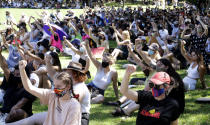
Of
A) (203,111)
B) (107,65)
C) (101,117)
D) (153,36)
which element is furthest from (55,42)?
(203,111)

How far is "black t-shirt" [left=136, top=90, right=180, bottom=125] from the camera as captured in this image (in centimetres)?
369

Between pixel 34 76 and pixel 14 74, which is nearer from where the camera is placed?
pixel 14 74

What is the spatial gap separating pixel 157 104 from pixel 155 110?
0.27 ft

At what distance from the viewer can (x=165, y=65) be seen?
4.94m

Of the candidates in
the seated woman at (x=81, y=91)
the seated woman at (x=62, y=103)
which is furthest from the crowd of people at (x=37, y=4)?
the seated woman at (x=62, y=103)

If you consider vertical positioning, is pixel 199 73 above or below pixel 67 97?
below

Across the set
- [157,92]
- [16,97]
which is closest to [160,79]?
[157,92]

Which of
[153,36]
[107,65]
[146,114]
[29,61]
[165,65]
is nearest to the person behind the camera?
[146,114]

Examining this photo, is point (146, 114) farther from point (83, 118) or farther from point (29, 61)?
point (29, 61)

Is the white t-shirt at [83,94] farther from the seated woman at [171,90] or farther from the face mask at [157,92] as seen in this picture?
the face mask at [157,92]

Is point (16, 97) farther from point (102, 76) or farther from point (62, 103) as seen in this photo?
point (102, 76)

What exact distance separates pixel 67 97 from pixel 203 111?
353cm

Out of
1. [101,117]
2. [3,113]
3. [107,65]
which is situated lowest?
[101,117]

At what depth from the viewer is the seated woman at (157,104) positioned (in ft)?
12.1
